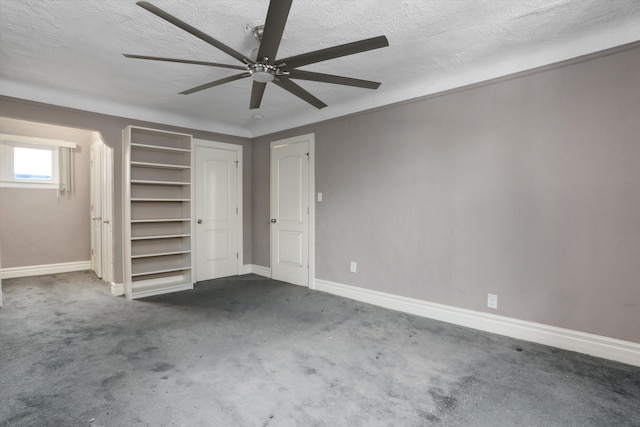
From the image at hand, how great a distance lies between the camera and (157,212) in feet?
14.5

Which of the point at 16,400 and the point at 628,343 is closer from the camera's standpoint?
the point at 16,400

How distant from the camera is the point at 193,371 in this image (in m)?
2.22

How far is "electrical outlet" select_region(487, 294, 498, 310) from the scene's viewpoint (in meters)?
2.87

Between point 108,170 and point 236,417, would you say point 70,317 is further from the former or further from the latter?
point 236,417

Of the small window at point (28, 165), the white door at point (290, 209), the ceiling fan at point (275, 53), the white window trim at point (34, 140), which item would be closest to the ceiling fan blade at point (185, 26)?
the ceiling fan at point (275, 53)

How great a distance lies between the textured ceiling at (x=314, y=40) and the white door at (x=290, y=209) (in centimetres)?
114

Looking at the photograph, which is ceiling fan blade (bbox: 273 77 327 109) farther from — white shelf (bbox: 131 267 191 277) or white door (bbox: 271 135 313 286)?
white shelf (bbox: 131 267 191 277)

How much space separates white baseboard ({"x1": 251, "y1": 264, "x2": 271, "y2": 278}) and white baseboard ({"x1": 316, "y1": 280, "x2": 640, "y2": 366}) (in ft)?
5.86

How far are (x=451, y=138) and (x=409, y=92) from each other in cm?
70

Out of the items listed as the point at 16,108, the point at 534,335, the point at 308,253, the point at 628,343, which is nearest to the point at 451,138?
the point at 534,335

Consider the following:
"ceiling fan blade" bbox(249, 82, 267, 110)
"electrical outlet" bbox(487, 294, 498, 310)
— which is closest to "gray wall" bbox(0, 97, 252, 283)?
"ceiling fan blade" bbox(249, 82, 267, 110)

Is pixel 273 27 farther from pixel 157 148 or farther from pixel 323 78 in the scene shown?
pixel 157 148

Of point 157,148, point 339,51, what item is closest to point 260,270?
point 157,148

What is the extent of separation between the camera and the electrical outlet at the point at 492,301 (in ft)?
9.42
